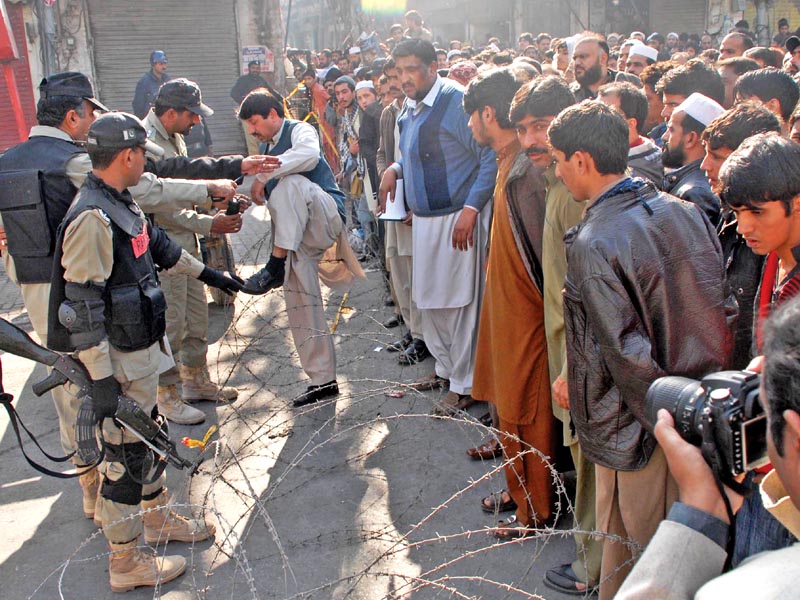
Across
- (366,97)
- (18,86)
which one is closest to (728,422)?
(366,97)

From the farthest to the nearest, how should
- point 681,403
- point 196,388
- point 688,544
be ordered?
Answer: 1. point 196,388
2. point 681,403
3. point 688,544

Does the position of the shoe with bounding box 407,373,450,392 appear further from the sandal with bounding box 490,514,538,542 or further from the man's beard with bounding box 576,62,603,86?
the man's beard with bounding box 576,62,603,86

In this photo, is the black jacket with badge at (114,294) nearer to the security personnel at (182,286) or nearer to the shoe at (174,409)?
the security personnel at (182,286)

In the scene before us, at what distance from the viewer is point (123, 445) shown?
3355mm

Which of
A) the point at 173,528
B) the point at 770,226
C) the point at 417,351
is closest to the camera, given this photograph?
the point at 770,226

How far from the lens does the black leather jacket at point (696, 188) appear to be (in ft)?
10.4

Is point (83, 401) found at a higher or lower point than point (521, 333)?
lower

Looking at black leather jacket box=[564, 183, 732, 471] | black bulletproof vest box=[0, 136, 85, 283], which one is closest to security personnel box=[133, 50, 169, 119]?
black bulletproof vest box=[0, 136, 85, 283]

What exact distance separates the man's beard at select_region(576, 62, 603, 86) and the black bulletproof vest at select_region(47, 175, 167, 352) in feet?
11.3

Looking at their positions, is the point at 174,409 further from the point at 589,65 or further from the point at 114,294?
the point at 589,65

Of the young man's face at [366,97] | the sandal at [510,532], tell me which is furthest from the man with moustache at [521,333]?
the young man's face at [366,97]

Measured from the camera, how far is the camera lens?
1.45 metres

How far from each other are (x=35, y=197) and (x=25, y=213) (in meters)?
0.09

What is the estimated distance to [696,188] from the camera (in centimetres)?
323
